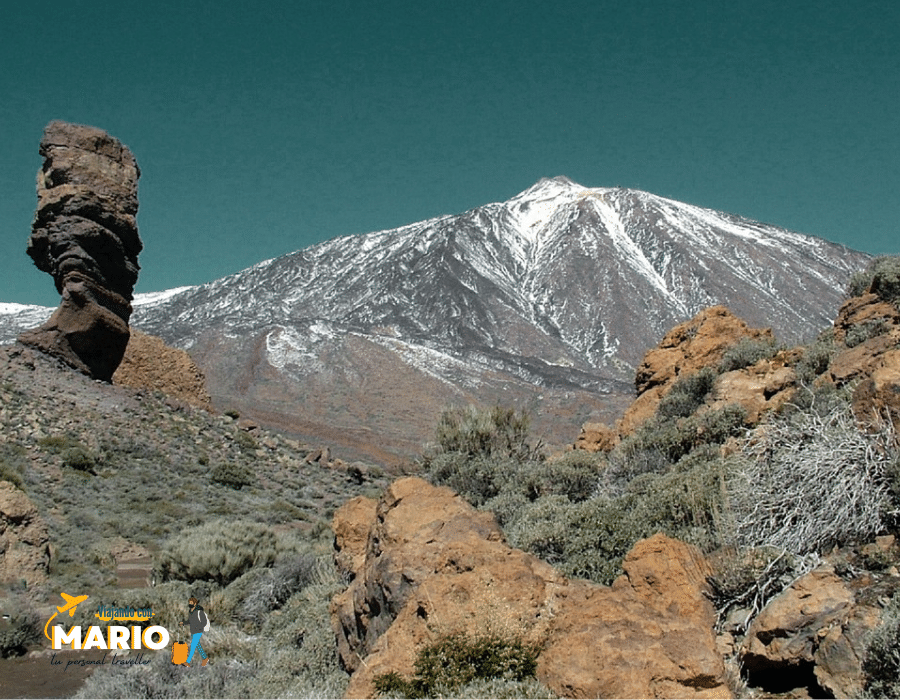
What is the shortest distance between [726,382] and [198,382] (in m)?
19.7

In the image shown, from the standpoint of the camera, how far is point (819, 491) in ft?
13.2

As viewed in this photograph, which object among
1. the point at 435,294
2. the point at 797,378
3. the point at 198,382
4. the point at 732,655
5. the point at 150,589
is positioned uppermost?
the point at 435,294

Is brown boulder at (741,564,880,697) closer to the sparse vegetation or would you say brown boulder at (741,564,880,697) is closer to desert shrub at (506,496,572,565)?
desert shrub at (506,496,572,565)

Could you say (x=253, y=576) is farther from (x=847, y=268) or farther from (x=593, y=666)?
(x=847, y=268)

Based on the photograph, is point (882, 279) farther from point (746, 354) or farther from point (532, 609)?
point (532, 609)

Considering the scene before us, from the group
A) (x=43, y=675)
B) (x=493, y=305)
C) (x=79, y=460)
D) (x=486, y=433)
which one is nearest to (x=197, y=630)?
(x=43, y=675)

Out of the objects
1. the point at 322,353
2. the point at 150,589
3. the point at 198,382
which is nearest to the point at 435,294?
the point at 322,353

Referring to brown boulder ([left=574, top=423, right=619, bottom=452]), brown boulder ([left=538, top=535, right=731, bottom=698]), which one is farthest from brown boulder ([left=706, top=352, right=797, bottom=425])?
brown boulder ([left=538, top=535, right=731, bottom=698])

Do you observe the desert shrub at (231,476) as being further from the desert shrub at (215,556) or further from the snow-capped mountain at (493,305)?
the snow-capped mountain at (493,305)

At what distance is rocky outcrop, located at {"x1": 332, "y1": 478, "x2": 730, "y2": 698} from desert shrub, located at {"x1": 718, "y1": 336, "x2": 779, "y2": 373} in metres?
5.42

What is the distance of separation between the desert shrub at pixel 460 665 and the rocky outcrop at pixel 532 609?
0.05 metres

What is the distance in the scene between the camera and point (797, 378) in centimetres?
732

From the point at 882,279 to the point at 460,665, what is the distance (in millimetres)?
7257

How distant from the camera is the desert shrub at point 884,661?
2.81m
